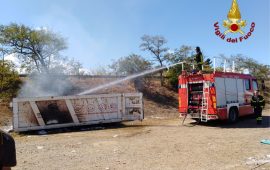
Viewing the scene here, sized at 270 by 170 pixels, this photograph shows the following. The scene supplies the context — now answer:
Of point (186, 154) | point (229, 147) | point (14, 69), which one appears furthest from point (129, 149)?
point (14, 69)

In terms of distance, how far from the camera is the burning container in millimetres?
12914

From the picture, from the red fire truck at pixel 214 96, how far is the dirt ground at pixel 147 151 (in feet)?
6.80

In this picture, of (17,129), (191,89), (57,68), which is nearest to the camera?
(17,129)

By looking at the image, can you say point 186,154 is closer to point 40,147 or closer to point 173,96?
point 40,147

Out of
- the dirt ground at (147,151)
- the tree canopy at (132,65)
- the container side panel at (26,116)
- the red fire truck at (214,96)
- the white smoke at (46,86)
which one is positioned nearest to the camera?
the dirt ground at (147,151)

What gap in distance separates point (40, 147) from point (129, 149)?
2834 mm

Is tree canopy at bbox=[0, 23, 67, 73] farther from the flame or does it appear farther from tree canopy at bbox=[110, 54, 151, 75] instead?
the flame

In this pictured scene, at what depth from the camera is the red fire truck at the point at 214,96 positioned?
537 inches

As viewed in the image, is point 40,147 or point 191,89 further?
point 191,89

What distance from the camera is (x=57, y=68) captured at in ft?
74.5

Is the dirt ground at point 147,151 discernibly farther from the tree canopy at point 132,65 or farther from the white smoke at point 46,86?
the tree canopy at point 132,65

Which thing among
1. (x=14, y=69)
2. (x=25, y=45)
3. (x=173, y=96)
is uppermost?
(x=25, y=45)

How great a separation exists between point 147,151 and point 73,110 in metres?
6.11

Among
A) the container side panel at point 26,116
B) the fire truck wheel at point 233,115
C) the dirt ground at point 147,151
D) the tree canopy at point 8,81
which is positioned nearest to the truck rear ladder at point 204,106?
the fire truck wheel at point 233,115
